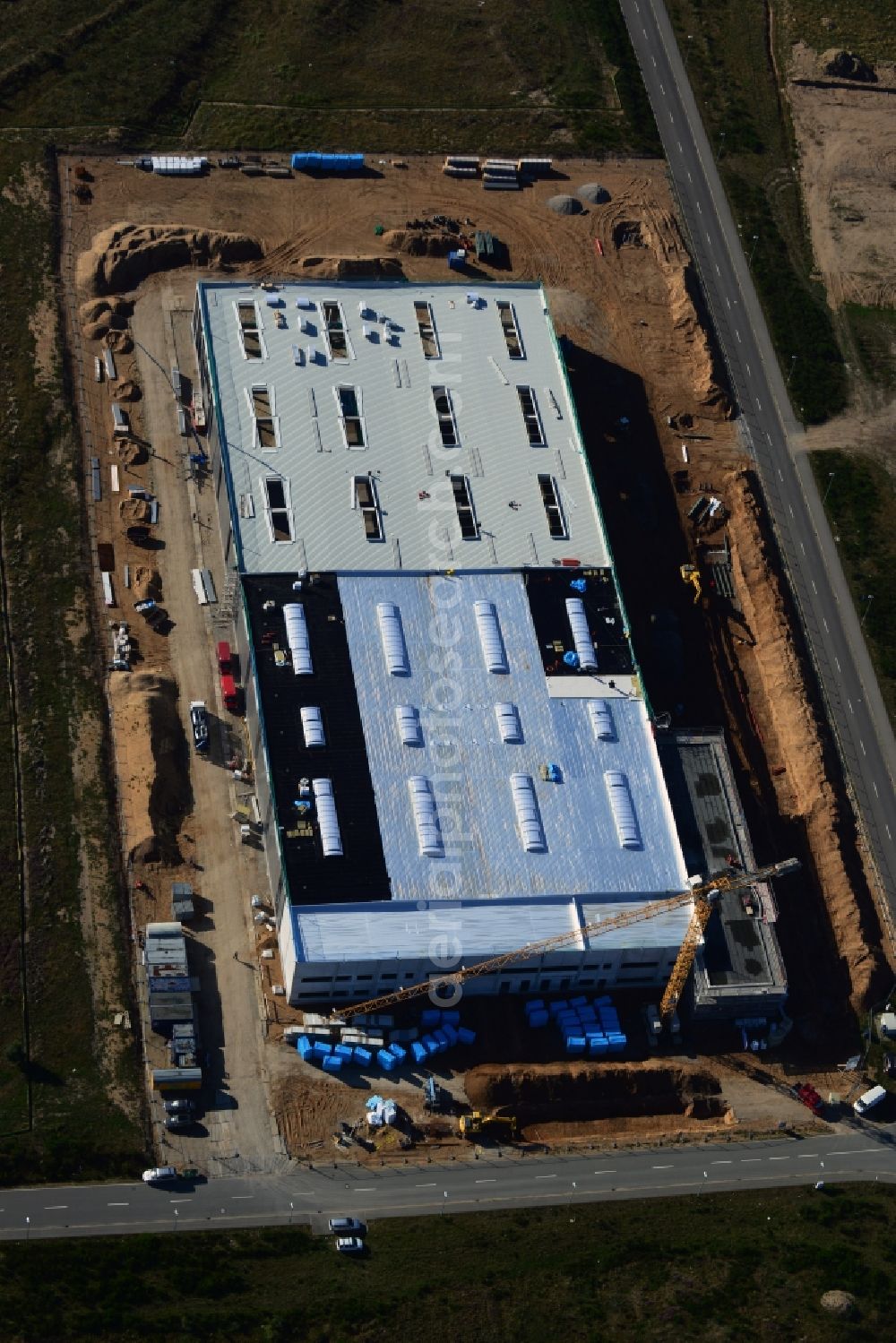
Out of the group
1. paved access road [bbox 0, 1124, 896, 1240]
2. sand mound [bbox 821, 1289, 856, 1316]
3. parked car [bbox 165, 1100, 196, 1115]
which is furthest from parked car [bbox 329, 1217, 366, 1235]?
sand mound [bbox 821, 1289, 856, 1316]

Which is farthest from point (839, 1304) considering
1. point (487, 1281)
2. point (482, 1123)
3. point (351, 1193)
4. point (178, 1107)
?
point (178, 1107)

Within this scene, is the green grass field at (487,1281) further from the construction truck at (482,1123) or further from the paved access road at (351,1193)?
the construction truck at (482,1123)

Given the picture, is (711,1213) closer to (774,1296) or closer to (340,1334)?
(774,1296)

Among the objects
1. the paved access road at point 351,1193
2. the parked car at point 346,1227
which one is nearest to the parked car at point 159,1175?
the paved access road at point 351,1193

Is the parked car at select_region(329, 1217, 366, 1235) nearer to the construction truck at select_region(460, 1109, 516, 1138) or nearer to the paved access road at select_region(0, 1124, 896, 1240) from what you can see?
the paved access road at select_region(0, 1124, 896, 1240)

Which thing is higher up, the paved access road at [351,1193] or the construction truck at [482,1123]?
the construction truck at [482,1123]
